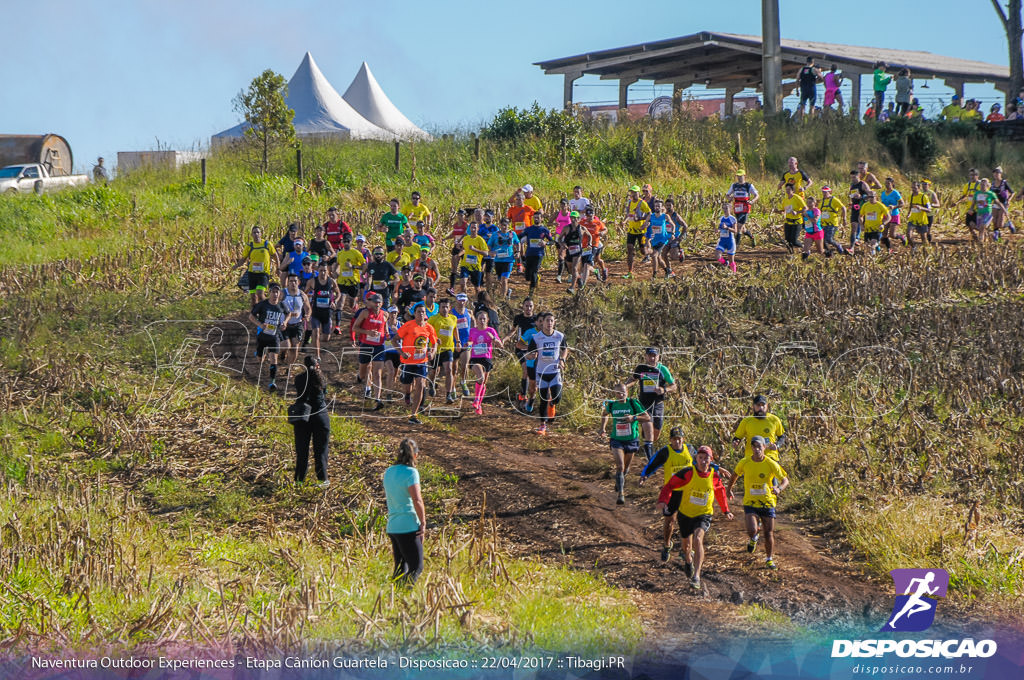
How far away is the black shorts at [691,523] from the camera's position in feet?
39.7

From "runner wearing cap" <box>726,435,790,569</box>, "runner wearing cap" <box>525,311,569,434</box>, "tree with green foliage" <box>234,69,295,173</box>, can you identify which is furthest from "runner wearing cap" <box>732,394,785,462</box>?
"tree with green foliage" <box>234,69,295,173</box>

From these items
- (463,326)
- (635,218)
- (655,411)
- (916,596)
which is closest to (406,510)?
(655,411)

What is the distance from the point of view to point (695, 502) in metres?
12.1

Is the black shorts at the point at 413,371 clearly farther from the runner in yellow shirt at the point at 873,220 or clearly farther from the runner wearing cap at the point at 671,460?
the runner in yellow shirt at the point at 873,220

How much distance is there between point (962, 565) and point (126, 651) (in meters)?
9.07

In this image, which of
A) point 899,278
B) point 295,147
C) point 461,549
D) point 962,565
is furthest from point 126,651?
point 295,147

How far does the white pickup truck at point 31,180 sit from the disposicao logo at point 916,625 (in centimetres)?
3157

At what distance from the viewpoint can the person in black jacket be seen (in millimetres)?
14281

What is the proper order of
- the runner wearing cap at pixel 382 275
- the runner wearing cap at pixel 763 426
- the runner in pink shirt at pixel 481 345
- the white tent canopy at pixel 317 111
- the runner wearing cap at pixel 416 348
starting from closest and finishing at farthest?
the runner wearing cap at pixel 763 426, the runner wearing cap at pixel 416 348, the runner in pink shirt at pixel 481 345, the runner wearing cap at pixel 382 275, the white tent canopy at pixel 317 111

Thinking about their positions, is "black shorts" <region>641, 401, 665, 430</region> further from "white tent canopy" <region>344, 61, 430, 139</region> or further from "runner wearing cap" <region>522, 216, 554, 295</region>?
"white tent canopy" <region>344, 61, 430, 139</region>

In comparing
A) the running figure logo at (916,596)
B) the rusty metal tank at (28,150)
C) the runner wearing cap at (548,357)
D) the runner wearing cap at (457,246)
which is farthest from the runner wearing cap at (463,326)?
the rusty metal tank at (28,150)

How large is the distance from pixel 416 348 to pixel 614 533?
473 cm

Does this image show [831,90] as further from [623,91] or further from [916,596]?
[916,596]

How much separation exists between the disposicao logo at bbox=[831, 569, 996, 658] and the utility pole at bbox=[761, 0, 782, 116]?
27.2 m
